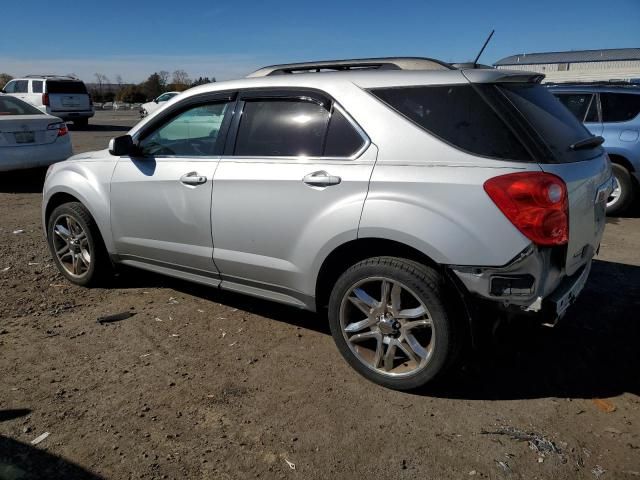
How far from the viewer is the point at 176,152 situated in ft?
13.1

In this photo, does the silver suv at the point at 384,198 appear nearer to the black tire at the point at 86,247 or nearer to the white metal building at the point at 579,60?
the black tire at the point at 86,247

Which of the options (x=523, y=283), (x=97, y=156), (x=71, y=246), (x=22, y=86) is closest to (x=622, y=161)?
(x=523, y=283)

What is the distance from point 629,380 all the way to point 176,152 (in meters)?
3.39

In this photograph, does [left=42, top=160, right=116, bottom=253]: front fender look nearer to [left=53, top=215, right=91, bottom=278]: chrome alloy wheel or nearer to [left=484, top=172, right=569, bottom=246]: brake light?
[left=53, top=215, right=91, bottom=278]: chrome alloy wheel

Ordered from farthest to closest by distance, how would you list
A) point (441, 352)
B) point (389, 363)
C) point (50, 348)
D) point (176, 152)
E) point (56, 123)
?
point (56, 123), point (176, 152), point (50, 348), point (389, 363), point (441, 352)

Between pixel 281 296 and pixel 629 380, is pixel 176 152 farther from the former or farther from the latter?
pixel 629 380

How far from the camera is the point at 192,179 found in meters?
3.70

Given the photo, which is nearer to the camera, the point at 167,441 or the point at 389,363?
the point at 167,441

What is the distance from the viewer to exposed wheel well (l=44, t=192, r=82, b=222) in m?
4.71

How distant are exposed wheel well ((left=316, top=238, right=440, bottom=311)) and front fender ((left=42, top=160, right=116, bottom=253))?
6.55ft

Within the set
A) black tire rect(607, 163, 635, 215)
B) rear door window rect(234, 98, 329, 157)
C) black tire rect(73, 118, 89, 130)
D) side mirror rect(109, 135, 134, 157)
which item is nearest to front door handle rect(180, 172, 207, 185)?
rear door window rect(234, 98, 329, 157)

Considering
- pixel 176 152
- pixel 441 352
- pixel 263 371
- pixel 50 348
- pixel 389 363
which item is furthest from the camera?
pixel 176 152

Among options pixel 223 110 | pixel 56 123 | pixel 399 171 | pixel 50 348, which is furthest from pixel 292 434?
pixel 56 123

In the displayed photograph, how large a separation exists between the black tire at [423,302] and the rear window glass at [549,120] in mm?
905
